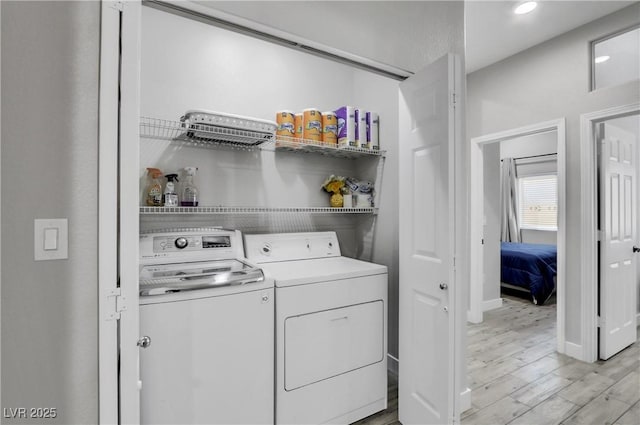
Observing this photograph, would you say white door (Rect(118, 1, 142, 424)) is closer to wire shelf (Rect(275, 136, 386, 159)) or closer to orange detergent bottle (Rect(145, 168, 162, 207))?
orange detergent bottle (Rect(145, 168, 162, 207))

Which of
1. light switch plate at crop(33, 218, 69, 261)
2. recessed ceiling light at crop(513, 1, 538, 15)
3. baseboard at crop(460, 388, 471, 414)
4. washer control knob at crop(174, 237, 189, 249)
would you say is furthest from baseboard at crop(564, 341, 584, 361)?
light switch plate at crop(33, 218, 69, 261)

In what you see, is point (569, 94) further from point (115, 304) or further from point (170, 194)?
point (115, 304)

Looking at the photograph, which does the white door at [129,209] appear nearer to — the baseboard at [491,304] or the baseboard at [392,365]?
the baseboard at [392,365]

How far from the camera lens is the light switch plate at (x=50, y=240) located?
0.97m

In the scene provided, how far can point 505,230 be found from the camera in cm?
661

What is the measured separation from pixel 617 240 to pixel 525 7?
6.82 feet

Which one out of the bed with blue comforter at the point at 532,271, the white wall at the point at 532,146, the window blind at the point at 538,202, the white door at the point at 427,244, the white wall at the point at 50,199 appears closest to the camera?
the white wall at the point at 50,199

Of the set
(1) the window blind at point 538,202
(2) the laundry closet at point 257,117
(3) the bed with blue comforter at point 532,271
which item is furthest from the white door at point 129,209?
(1) the window blind at point 538,202

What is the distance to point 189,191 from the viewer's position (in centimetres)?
198

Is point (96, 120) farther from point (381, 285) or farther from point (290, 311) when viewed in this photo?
point (381, 285)

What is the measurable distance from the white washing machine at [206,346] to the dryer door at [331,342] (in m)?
0.12

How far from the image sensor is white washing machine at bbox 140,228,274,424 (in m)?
1.34

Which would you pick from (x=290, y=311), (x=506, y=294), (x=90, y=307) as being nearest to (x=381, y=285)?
(x=290, y=311)

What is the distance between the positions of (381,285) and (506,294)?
3730 mm
